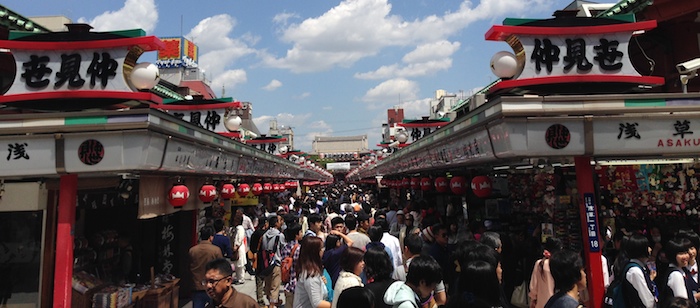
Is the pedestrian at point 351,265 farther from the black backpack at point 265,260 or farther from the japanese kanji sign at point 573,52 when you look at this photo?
the japanese kanji sign at point 573,52

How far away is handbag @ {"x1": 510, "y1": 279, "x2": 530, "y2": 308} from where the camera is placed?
8578 mm

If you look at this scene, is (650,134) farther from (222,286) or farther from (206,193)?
(206,193)

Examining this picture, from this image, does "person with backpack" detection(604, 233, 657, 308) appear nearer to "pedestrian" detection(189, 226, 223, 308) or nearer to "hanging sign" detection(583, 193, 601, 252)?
"hanging sign" detection(583, 193, 601, 252)

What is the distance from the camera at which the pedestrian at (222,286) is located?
4.25m

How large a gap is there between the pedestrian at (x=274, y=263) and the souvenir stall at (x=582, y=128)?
4.29 meters

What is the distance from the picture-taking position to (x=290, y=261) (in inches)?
297

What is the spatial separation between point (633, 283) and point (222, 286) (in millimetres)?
4903

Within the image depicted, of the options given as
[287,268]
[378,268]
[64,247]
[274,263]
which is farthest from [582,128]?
[64,247]

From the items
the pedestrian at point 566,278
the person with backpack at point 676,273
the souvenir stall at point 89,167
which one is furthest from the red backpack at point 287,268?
the person with backpack at point 676,273

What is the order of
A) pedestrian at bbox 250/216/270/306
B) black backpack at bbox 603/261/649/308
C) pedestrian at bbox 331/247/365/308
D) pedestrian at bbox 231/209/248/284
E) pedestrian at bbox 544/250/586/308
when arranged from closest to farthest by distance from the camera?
pedestrian at bbox 544/250/586/308 → pedestrian at bbox 331/247/365/308 → black backpack at bbox 603/261/649/308 → pedestrian at bbox 250/216/270/306 → pedestrian at bbox 231/209/248/284

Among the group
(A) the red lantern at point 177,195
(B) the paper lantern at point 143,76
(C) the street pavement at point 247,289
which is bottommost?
(C) the street pavement at point 247,289

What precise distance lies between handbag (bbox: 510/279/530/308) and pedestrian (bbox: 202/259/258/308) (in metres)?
6.32

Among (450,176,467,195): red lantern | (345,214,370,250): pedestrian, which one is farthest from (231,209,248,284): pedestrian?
(450,176,467,195): red lantern

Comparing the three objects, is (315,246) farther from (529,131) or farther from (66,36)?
(66,36)
